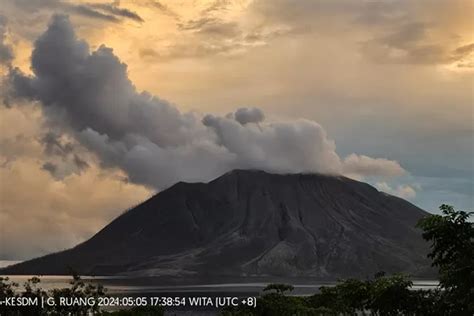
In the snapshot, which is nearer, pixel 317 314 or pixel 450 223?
pixel 450 223

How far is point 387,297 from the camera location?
2612cm

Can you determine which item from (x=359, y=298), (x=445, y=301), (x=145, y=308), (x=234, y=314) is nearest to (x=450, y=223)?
(x=445, y=301)

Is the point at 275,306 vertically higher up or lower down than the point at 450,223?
lower down

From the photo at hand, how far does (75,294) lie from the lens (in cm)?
5834

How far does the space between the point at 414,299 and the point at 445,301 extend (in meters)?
1.85

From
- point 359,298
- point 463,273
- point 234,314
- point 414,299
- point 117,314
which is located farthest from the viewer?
point 117,314

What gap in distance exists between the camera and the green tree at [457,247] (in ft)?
76.5

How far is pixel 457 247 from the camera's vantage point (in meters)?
23.6

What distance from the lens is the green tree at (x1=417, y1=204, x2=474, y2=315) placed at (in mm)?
23312

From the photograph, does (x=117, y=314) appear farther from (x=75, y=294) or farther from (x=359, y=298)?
(x=359, y=298)

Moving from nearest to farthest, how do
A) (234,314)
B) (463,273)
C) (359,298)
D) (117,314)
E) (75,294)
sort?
1. (463,273)
2. (359,298)
3. (234,314)
4. (117,314)
5. (75,294)

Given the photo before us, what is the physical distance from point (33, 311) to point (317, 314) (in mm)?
22828

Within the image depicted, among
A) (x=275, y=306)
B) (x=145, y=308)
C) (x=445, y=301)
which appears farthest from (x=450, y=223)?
(x=145, y=308)

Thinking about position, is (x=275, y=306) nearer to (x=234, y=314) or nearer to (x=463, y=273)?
(x=234, y=314)
